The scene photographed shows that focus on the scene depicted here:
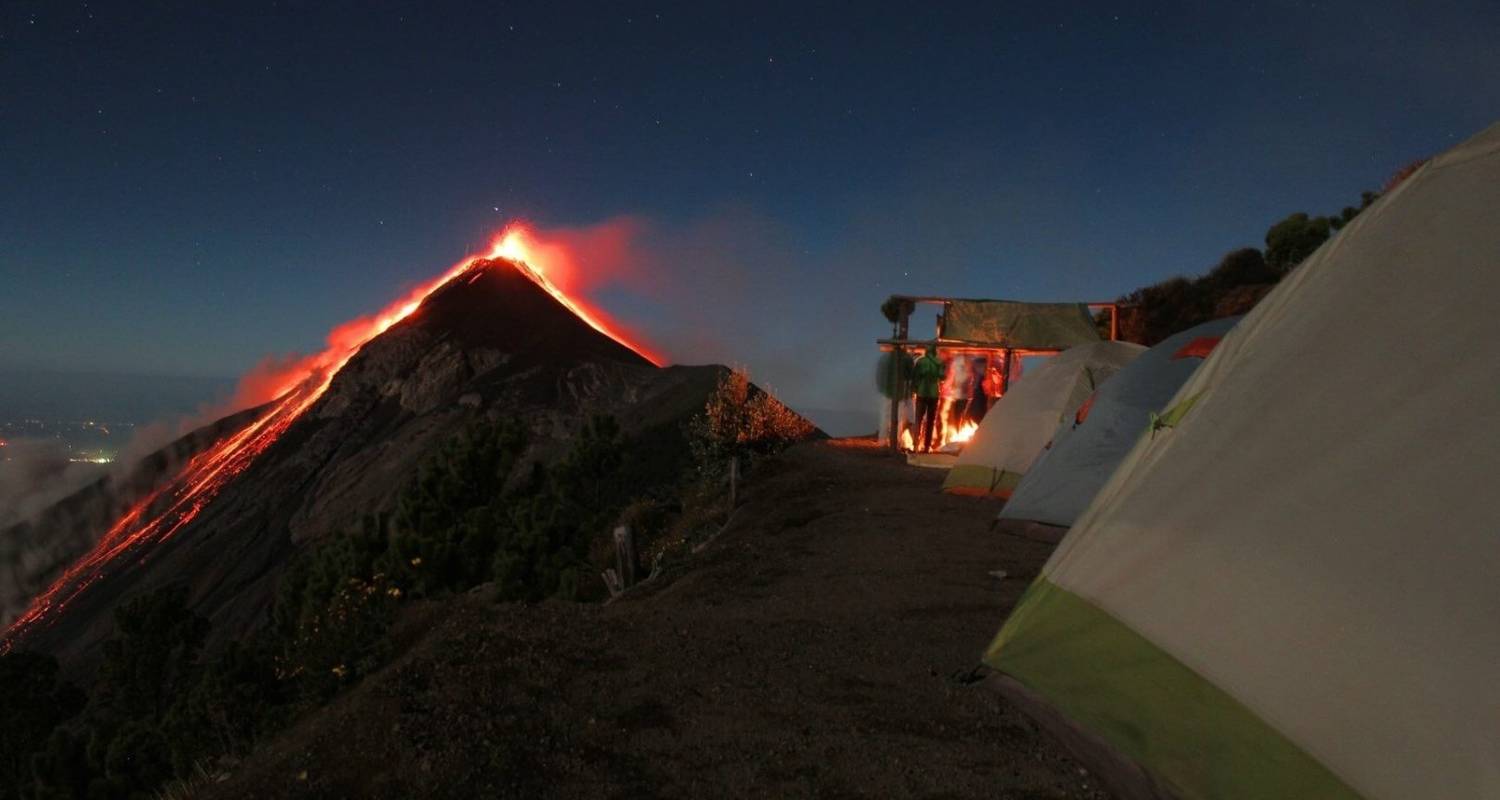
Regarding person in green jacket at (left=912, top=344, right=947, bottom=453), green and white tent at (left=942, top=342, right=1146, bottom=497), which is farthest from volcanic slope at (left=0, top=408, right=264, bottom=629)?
green and white tent at (left=942, top=342, right=1146, bottom=497)

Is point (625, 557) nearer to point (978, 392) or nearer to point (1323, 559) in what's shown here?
point (1323, 559)

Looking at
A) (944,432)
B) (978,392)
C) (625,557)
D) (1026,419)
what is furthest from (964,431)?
(625,557)

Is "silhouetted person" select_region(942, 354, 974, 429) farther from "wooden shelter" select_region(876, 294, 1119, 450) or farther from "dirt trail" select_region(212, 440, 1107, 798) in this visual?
"dirt trail" select_region(212, 440, 1107, 798)

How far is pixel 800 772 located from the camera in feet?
12.7

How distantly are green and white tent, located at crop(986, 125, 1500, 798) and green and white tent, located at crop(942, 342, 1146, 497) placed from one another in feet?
29.9

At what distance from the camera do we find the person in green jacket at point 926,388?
1859 centimetres

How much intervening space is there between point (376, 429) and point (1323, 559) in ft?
250

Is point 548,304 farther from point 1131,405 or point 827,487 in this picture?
point 1131,405

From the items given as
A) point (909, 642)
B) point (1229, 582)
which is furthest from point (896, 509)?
point (1229, 582)

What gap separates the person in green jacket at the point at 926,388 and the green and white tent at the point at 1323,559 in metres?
14.7

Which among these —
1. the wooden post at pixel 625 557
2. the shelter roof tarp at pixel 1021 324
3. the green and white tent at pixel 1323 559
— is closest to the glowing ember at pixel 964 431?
the shelter roof tarp at pixel 1021 324

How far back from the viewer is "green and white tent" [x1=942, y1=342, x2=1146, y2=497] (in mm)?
→ 12805

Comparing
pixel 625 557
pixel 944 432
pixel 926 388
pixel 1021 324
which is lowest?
pixel 625 557

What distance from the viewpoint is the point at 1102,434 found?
9242 millimetres
